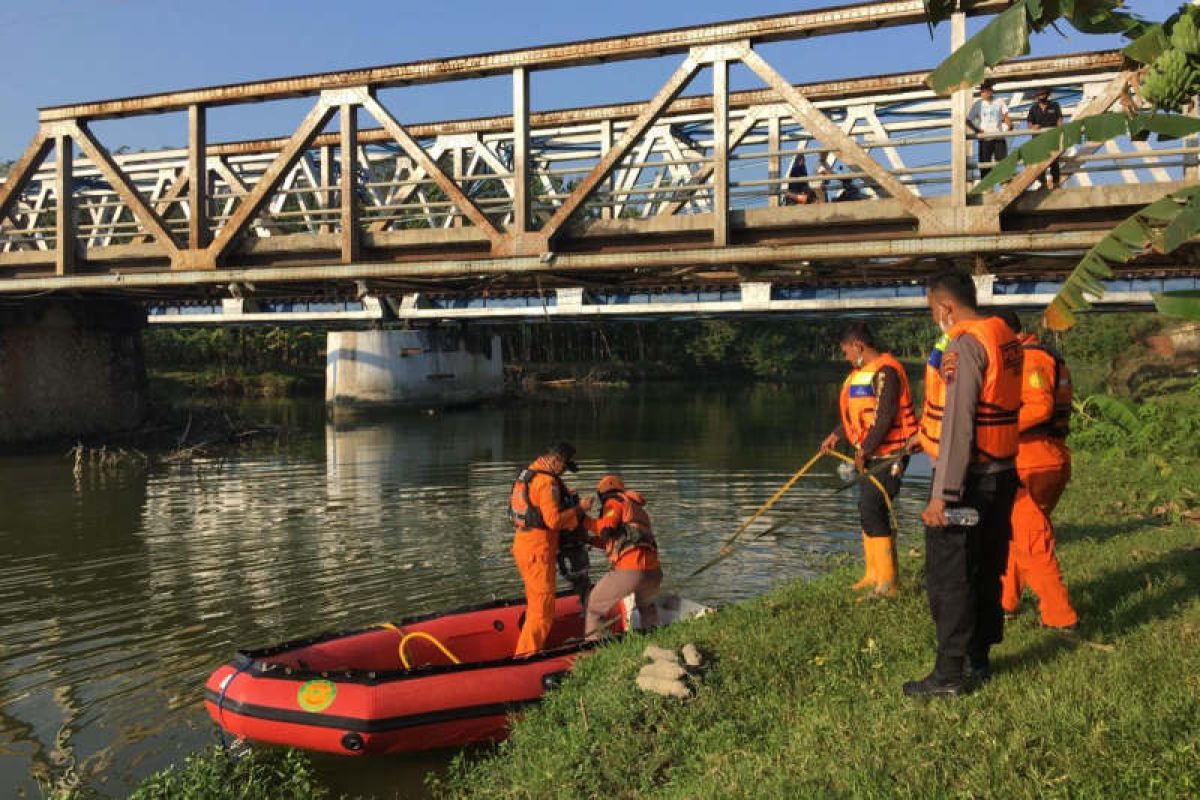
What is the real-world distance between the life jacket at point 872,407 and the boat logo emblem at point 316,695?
4425mm

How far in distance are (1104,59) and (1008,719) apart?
13.0 metres

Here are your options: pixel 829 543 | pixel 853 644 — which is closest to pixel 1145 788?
pixel 853 644

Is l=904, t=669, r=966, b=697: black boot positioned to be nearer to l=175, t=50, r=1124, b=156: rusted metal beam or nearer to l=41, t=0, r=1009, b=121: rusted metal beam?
l=41, t=0, r=1009, b=121: rusted metal beam

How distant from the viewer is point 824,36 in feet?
42.2

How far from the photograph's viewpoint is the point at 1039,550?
620 centimetres

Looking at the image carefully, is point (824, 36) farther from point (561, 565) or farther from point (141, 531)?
point (141, 531)

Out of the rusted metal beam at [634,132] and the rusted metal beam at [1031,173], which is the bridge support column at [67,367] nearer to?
the rusted metal beam at [634,132]

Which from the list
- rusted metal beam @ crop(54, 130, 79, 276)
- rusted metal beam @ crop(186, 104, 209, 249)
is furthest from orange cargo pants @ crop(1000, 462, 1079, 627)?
rusted metal beam @ crop(54, 130, 79, 276)

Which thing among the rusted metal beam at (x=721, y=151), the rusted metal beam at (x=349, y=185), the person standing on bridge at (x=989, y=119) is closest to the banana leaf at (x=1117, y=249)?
the rusted metal beam at (x=721, y=151)

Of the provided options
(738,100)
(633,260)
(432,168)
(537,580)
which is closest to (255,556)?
(432,168)

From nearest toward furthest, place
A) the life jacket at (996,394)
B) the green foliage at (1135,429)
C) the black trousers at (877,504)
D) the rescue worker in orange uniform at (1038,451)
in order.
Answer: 1. the life jacket at (996,394)
2. the rescue worker in orange uniform at (1038,451)
3. the black trousers at (877,504)
4. the green foliage at (1135,429)

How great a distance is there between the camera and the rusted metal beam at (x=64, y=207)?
1745 centimetres

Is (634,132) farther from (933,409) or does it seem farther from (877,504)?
(933,409)

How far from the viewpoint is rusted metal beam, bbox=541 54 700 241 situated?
13.2 m
